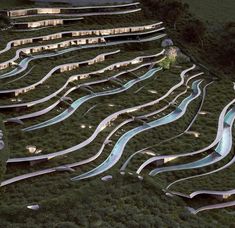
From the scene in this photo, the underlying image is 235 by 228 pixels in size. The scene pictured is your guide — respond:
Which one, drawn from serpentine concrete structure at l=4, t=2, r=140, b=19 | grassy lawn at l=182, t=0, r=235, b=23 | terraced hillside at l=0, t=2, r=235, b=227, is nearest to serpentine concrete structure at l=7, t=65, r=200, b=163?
terraced hillside at l=0, t=2, r=235, b=227

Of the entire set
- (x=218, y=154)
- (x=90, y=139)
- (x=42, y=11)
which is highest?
(x=42, y=11)

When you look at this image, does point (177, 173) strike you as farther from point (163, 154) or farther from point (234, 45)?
point (234, 45)

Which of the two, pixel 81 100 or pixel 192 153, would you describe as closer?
pixel 192 153

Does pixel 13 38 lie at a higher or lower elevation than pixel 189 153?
higher

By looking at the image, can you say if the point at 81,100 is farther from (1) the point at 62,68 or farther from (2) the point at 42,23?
(2) the point at 42,23

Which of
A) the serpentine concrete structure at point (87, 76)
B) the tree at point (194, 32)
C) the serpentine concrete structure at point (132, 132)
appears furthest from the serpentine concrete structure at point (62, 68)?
the tree at point (194, 32)

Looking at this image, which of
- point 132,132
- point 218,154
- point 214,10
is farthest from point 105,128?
point 214,10

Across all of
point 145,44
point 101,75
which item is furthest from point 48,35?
point 145,44

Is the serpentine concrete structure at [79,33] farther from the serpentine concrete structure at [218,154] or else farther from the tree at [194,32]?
the serpentine concrete structure at [218,154]
